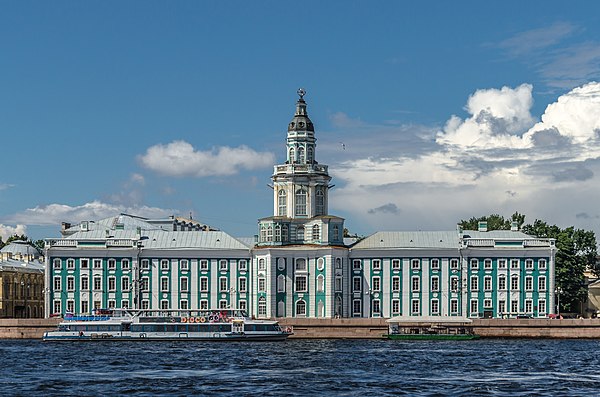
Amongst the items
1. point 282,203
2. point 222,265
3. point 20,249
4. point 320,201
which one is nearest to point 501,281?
point 320,201

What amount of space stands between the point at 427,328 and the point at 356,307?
479 inches

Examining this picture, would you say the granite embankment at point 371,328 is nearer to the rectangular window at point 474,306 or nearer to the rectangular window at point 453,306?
the rectangular window at point 474,306

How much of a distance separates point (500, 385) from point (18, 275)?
90.1 m

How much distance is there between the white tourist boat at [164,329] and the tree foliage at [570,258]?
3481cm

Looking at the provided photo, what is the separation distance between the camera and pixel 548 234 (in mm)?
155250

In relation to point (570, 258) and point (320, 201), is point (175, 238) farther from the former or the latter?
point (570, 258)

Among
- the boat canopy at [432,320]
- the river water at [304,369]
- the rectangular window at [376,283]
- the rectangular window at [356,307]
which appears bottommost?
the river water at [304,369]

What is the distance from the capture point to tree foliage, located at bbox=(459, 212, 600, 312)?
499 feet

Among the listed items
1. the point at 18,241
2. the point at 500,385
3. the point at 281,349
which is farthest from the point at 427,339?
the point at 18,241

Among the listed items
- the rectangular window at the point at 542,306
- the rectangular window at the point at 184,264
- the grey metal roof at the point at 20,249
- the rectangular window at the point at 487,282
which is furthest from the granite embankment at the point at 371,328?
the grey metal roof at the point at 20,249

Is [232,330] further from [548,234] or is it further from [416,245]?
[548,234]

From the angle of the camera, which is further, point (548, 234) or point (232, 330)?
point (548, 234)

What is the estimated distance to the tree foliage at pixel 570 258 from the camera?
152m

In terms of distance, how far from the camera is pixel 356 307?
144250 mm
